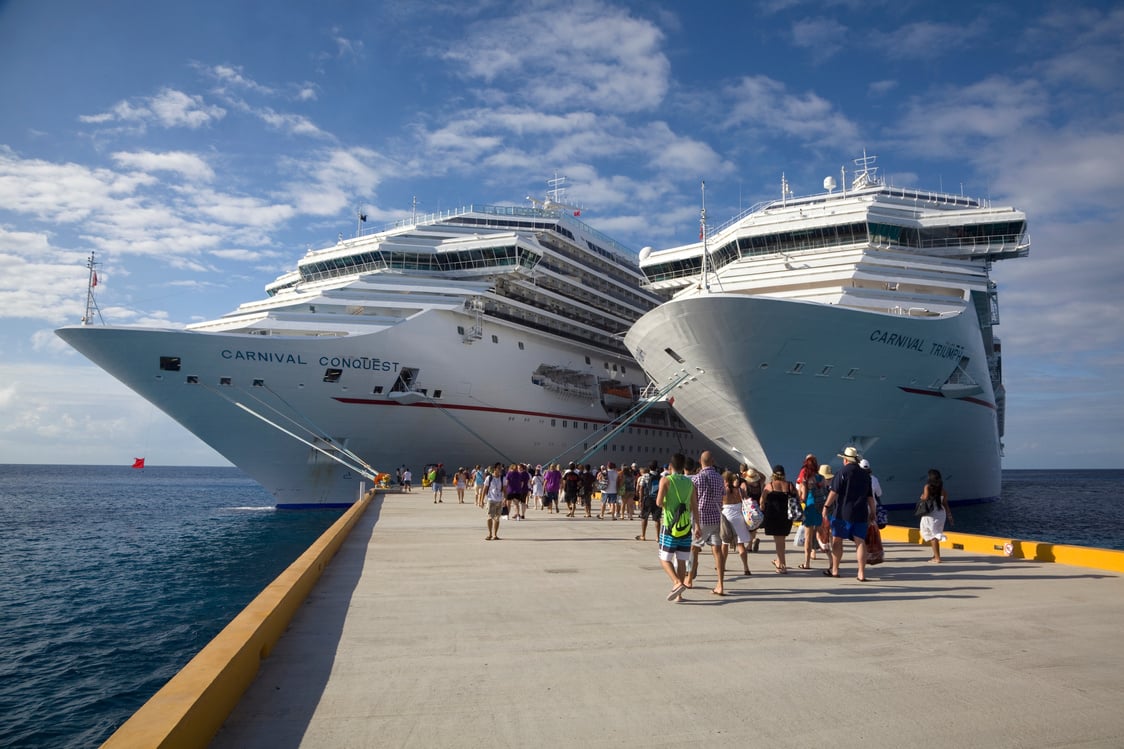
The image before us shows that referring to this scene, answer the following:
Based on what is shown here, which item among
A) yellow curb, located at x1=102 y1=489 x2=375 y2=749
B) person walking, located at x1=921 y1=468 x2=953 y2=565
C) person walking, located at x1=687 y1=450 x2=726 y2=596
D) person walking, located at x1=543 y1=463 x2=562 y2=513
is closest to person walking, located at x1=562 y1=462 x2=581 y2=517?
person walking, located at x1=543 y1=463 x2=562 y2=513

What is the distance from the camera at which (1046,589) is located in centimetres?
755

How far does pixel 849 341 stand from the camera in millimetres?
18453

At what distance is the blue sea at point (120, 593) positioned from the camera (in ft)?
26.4

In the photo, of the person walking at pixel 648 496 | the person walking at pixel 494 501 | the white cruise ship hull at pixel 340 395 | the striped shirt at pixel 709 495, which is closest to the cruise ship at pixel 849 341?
the person walking at pixel 648 496

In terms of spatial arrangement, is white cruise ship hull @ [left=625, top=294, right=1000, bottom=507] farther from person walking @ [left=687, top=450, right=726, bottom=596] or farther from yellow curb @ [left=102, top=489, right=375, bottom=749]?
yellow curb @ [left=102, top=489, right=375, bottom=749]

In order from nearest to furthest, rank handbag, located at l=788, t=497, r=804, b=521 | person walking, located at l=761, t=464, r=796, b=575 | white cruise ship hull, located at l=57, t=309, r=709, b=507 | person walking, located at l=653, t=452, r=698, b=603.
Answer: person walking, located at l=653, t=452, r=698, b=603
person walking, located at l=761, t=464, r=796, b=575
handbag, located at l=788, t=497, r=804, b=521
white cruise ship hull, located at l=57, t=309, r=709, b=507

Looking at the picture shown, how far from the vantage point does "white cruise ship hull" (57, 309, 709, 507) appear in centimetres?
2353

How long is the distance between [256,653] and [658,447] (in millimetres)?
40752

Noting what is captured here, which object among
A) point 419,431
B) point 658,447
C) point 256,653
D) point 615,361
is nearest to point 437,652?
point 256,653

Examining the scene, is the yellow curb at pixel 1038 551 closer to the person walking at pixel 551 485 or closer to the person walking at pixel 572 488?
the person walking at pixel 572 488

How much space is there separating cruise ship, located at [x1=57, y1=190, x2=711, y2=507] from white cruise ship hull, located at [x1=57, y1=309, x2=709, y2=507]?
57mm

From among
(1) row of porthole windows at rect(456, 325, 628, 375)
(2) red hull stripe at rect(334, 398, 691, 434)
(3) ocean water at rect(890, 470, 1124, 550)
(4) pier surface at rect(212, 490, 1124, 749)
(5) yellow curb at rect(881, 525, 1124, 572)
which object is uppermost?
(1) row of porthole windows at rect(456, 325, 628, 375)

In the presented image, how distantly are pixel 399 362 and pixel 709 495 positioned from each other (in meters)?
20.2

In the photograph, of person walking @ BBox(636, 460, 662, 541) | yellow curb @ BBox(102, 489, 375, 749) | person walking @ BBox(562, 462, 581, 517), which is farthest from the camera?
person walking @ BBox(562, 462, 581, 517)
